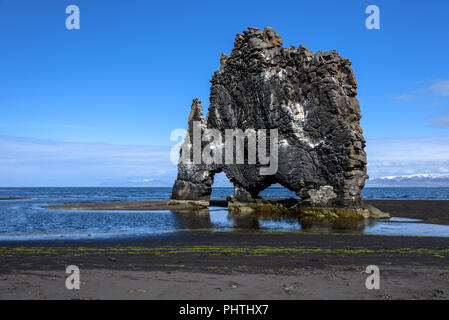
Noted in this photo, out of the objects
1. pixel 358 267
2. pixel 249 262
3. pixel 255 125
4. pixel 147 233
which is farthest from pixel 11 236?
pixel 255 125

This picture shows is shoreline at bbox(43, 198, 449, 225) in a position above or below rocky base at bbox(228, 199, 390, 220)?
below

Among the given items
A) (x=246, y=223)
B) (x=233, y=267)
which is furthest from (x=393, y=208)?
(x=233, y=267)

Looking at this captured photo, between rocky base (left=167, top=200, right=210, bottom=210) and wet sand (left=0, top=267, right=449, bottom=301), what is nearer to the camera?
wet sand (left=0, top=267, right=449, bottom=301)

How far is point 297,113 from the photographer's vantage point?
155ft

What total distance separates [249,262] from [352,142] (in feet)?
97.4

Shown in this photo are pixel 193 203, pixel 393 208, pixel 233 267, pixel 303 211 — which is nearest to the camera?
pixel 233 267

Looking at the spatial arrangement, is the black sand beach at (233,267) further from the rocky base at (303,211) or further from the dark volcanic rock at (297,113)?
the dark volcanic rock at (297,113)

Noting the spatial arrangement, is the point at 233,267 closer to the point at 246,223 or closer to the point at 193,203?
the point at 246,223

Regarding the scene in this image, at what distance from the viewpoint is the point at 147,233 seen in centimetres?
2998

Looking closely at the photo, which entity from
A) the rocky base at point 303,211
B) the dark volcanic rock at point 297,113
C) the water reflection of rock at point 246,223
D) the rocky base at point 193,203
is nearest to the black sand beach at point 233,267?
the water reflection of rock at point 246,223

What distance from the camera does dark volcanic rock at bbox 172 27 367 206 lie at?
1714 inches

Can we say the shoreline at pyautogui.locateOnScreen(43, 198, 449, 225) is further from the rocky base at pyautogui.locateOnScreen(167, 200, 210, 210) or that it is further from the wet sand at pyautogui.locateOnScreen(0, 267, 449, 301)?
the wet sand at pyautogui.locateOnScreen(0, 267, 449, 301)

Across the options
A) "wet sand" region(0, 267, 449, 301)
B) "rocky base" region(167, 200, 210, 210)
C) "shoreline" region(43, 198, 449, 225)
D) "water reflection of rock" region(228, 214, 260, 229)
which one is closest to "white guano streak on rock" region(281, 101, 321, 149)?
"water reflection of rock" region(228, 214, 260, 229)
